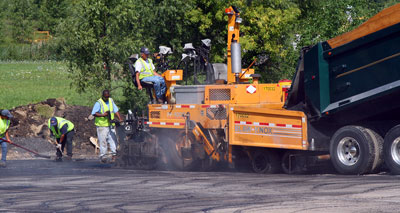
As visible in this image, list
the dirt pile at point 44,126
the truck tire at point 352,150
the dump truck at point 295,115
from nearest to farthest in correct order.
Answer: the dump truck at point 295,115, the truck tire at point 352,150, the dirt pile at point 44,126

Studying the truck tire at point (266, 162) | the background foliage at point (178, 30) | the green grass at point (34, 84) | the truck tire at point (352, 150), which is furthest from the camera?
the green grass at point (34, 84)

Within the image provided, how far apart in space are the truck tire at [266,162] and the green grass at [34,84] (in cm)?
1338

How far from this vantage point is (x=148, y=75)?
14406 mm

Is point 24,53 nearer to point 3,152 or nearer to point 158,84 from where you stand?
point 3,152

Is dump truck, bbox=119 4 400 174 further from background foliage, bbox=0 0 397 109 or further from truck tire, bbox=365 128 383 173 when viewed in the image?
background foliage, bbox=0 0 397 109

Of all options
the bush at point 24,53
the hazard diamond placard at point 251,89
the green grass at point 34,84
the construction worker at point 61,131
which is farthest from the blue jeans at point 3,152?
the bush at point 24,53

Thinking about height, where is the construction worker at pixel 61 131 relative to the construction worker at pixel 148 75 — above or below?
below

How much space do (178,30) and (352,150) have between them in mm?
18234

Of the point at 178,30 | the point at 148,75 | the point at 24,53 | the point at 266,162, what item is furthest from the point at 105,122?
the point at 24,53

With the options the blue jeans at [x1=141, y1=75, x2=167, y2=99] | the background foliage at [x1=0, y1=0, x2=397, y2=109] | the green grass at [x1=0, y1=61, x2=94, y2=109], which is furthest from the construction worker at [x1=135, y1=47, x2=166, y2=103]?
the green grass at [x1=0, y1=61, x2=94, y2=109]

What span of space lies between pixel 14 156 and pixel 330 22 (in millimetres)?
10862

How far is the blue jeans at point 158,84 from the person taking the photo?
14297mm

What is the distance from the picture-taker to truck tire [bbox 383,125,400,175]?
10312 mm

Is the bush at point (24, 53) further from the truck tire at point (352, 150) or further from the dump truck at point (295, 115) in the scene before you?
the truck tire at point (352, 150)
